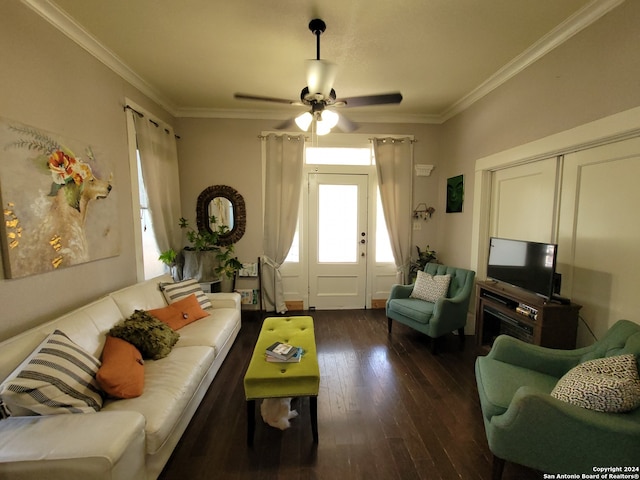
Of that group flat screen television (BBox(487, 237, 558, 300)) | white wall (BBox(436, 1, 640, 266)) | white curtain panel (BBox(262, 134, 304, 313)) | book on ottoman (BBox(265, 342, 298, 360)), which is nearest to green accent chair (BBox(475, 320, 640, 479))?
flat screen television (BBox(487, 237, 558, 300))

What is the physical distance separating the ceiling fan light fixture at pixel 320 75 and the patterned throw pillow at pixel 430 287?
2.38 meters

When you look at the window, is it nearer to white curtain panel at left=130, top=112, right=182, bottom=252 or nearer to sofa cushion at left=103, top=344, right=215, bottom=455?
white curtain panel at left=130, top=112, right=182, bottom=252

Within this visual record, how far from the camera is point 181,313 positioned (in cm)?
246

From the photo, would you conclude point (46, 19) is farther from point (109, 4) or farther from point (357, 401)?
point (357, 401)

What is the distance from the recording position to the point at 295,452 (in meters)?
1.63

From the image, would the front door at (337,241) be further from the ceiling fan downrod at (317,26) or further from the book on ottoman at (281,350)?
the book on ottoman at (281,350)

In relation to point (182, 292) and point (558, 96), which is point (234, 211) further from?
point (558, 96)

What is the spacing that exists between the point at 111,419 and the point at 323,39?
2.80 m

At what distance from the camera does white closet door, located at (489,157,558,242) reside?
2285mm

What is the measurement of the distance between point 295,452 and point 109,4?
320 cm

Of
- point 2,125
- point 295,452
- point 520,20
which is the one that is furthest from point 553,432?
point 2,125

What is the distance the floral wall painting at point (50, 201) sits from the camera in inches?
61.4

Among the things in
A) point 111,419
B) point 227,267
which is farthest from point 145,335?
point 227,267

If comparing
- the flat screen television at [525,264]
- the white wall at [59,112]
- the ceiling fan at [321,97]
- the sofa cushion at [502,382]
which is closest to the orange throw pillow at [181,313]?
the white wall at [59,112]
